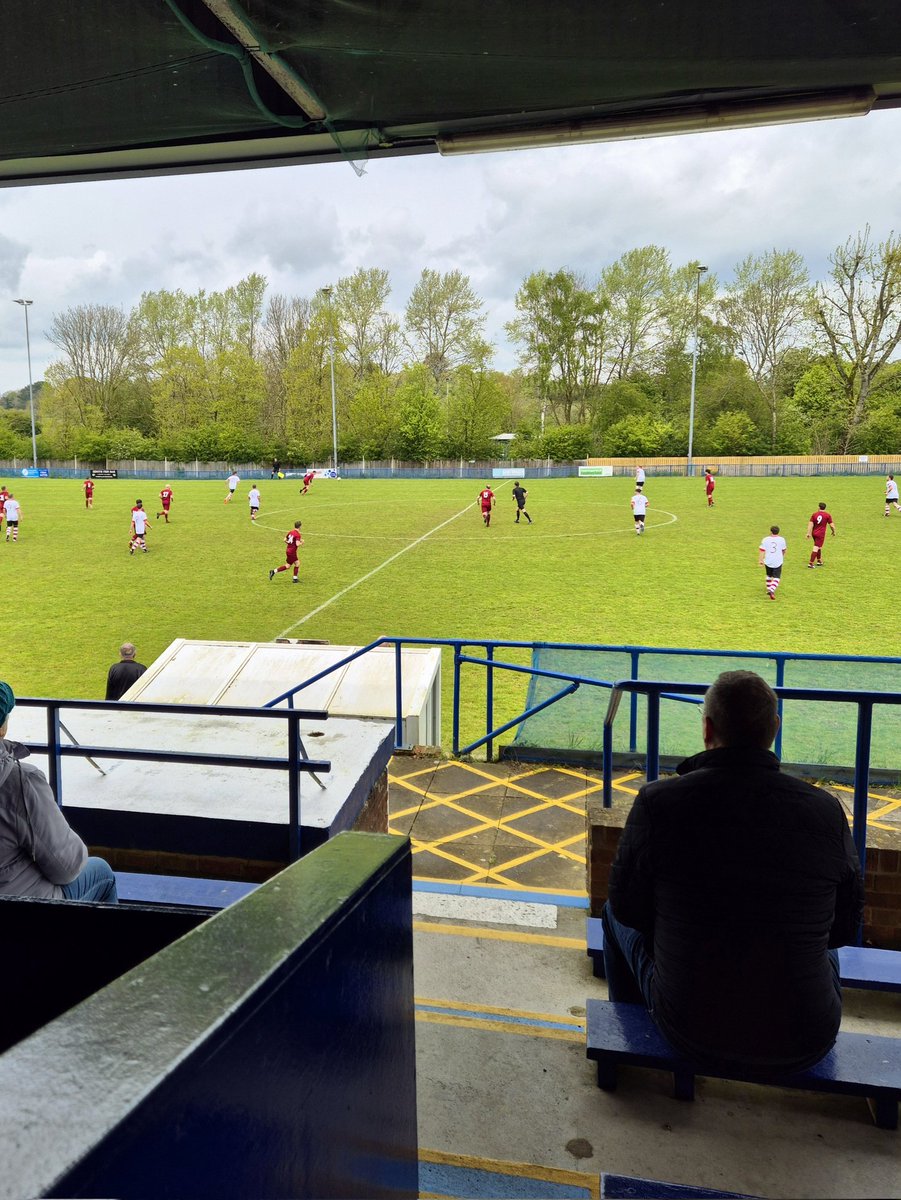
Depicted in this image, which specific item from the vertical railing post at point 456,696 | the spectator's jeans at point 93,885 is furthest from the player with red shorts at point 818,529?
the spectator's jeans at point 93,885

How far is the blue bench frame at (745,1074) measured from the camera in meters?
2.53

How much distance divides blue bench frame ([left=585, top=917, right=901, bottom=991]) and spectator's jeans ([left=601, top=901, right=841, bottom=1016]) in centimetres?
49

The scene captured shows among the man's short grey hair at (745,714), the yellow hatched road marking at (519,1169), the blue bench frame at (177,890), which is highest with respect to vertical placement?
the man's short grey hair at (745,714)

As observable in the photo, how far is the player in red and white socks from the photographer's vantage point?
1820 cm

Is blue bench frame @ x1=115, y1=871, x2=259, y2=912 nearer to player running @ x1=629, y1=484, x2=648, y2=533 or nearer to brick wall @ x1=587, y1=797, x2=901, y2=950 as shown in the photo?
brick wall @ x1=587, y1=797, x2=901, y2=950

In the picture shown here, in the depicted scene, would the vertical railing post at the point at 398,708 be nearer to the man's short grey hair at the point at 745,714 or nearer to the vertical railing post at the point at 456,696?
the vertical railing post at the point at 456,696

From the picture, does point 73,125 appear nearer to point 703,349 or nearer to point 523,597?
point 523,597

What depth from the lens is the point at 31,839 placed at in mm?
2807

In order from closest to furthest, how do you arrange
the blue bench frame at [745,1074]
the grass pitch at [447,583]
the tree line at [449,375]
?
the blue bench frame at [745,1074] < the grass pitch at [447,583] < the tree line at [449,375]

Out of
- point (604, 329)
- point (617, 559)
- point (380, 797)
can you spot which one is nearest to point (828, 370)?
point (604, 329)

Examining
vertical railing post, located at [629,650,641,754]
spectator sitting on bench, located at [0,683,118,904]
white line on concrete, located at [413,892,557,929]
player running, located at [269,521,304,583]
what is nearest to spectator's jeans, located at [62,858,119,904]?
spectator sitting on bench, located at [0,683,118,904]

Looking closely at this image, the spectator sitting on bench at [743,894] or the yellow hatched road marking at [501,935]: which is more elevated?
the spectator sitting on bench at [743,894]

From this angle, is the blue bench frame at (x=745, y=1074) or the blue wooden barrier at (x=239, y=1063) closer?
the blue wooden barrier at (x=239, y=1063)

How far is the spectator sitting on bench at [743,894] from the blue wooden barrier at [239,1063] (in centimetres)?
107
